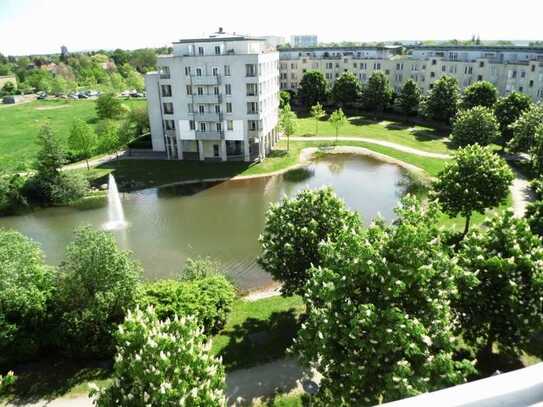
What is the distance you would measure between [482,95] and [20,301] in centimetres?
6809

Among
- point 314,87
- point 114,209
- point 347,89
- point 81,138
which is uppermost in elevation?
point 314,87

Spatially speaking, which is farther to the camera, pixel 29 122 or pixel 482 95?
pixel 29 122

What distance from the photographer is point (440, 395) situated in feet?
8.95

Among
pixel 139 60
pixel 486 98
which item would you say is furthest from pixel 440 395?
pixel 139 60

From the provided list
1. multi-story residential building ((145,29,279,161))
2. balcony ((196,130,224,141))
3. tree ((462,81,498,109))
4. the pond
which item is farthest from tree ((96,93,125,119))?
tree ((462,81,498,109))

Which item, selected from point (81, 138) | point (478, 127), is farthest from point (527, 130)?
point (81, 138)

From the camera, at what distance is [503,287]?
1692 centimetres

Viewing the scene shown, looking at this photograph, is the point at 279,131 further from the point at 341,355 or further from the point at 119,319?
the point at 341,355

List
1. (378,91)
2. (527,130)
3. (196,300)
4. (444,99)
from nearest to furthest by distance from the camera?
(196,300), (527,130), (444,99), (378,91)

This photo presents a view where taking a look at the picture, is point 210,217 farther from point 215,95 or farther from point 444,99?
point 444,99

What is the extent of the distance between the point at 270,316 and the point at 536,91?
64239 mm

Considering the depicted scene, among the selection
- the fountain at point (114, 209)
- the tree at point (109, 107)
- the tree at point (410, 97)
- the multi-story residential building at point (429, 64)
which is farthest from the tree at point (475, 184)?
the tree at point (109, 107)

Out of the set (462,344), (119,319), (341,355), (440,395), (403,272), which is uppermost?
(440,395)

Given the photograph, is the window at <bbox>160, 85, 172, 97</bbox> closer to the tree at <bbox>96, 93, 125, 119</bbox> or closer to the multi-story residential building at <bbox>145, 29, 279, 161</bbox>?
the multi-story residential building at <bbox>145, 29, 279, 161</bbox>
